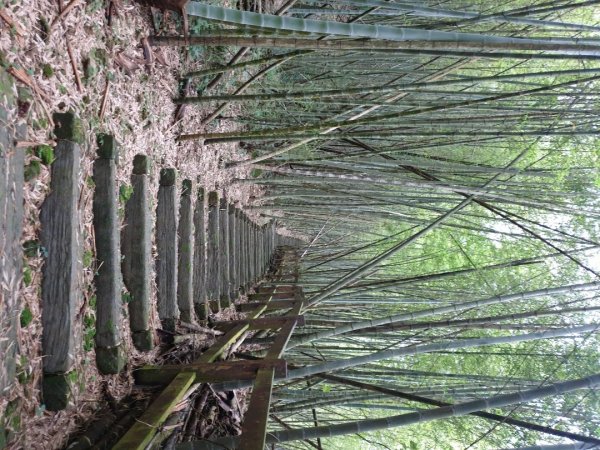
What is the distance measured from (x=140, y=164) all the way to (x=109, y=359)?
3.13ft

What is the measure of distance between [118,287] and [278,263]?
7.05 meters

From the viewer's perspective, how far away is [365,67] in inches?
208

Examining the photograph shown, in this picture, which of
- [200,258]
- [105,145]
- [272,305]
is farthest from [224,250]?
[105,145]

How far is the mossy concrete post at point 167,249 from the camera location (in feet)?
9.20

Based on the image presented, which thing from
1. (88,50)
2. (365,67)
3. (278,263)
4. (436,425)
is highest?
(365,67)

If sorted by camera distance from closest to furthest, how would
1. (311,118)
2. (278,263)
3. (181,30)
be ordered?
(181,30), (311,118), (278,263)

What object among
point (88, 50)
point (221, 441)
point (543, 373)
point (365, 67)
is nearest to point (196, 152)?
point (88, 50)

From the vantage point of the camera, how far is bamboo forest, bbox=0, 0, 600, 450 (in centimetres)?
248

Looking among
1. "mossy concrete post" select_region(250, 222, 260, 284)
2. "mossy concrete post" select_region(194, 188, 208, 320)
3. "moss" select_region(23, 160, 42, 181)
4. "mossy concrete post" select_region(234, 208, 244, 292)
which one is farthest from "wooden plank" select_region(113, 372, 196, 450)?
"mossy concrete post" select_region(250, 222, 260, 284)

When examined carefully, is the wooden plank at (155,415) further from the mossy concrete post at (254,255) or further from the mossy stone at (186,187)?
the mossy concrete post at (254,255)

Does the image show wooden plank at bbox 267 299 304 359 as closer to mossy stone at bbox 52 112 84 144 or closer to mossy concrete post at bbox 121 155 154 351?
mossy concrete post at bbox 121 155 154 351

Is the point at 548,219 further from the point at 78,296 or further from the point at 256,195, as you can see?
the point at 78,296

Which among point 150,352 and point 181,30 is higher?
point 181,30

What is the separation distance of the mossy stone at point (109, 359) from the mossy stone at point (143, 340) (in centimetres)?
29
